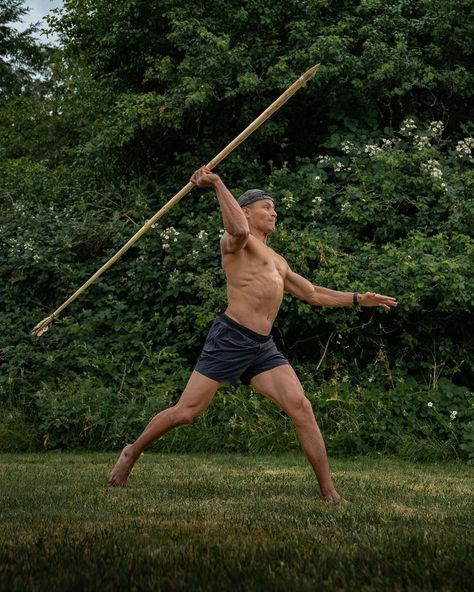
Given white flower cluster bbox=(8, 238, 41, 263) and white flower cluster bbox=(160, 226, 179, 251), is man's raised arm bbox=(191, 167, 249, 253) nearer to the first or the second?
white flower cluster bbox=(160, 226, 179, 251)

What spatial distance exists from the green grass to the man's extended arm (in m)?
1.29

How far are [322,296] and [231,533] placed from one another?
8.40ft

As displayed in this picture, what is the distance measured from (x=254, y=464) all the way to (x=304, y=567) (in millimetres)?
4909

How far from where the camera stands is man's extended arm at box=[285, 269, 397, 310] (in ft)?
19.9

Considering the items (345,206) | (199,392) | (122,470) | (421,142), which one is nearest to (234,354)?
(199,392)

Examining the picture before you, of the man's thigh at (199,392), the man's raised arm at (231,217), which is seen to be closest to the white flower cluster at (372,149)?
the man's raised arm at (231,217)

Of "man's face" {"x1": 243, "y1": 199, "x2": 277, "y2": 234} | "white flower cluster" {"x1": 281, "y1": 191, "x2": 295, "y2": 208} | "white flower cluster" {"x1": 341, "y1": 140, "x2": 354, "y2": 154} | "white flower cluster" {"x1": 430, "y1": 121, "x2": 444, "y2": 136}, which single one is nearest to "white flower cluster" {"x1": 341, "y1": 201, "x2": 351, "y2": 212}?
"white flower cluster" {"x1": 281, "y1": 191, "x2": 295, "y2": 208}

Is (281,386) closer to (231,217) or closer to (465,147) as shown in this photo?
(231,217)

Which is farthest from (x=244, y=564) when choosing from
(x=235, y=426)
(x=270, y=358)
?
(x=235, y=426)

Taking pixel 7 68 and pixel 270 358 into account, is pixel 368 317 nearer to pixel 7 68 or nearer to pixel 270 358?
pixel 270 358

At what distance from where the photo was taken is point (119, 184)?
44.8 feet

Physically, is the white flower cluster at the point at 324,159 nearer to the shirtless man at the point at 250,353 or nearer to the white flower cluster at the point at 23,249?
the white flower cluster at the point at 23,249

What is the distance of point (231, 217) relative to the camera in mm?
5328

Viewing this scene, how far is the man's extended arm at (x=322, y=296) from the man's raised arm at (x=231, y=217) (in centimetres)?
65
